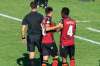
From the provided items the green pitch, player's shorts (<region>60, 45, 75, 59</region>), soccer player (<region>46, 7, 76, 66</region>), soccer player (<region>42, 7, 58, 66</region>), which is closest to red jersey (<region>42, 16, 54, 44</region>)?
soccer player (<region>42, 7, 58, 66</region>)

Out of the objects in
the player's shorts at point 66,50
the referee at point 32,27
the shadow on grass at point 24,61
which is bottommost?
the shadow on grass at point 24,61

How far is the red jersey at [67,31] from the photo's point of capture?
14297 millimetres

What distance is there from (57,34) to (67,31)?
23.8 ft

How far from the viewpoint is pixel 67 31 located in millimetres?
14367

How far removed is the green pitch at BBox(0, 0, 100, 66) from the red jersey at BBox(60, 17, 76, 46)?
7.46ft

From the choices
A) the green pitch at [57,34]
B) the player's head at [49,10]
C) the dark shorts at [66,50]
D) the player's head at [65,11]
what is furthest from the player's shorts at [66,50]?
the green pitch at [57,34]

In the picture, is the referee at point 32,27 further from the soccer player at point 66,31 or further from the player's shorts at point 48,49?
the soccer player at point 66,31

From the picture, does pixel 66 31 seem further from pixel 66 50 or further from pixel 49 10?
pixel 49 10

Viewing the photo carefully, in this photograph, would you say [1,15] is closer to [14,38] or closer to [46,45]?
[14,38]

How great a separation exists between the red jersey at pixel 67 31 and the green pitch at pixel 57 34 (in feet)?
7.46

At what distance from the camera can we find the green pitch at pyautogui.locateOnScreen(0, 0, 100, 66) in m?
17.3

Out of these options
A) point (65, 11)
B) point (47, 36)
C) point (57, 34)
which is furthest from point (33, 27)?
point (57, 34)

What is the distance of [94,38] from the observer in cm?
2097

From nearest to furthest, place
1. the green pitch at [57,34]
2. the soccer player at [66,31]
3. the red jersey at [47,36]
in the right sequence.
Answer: the soccer player at [66,31], the red jersey at [47,36], the green pitch at [57,34]
